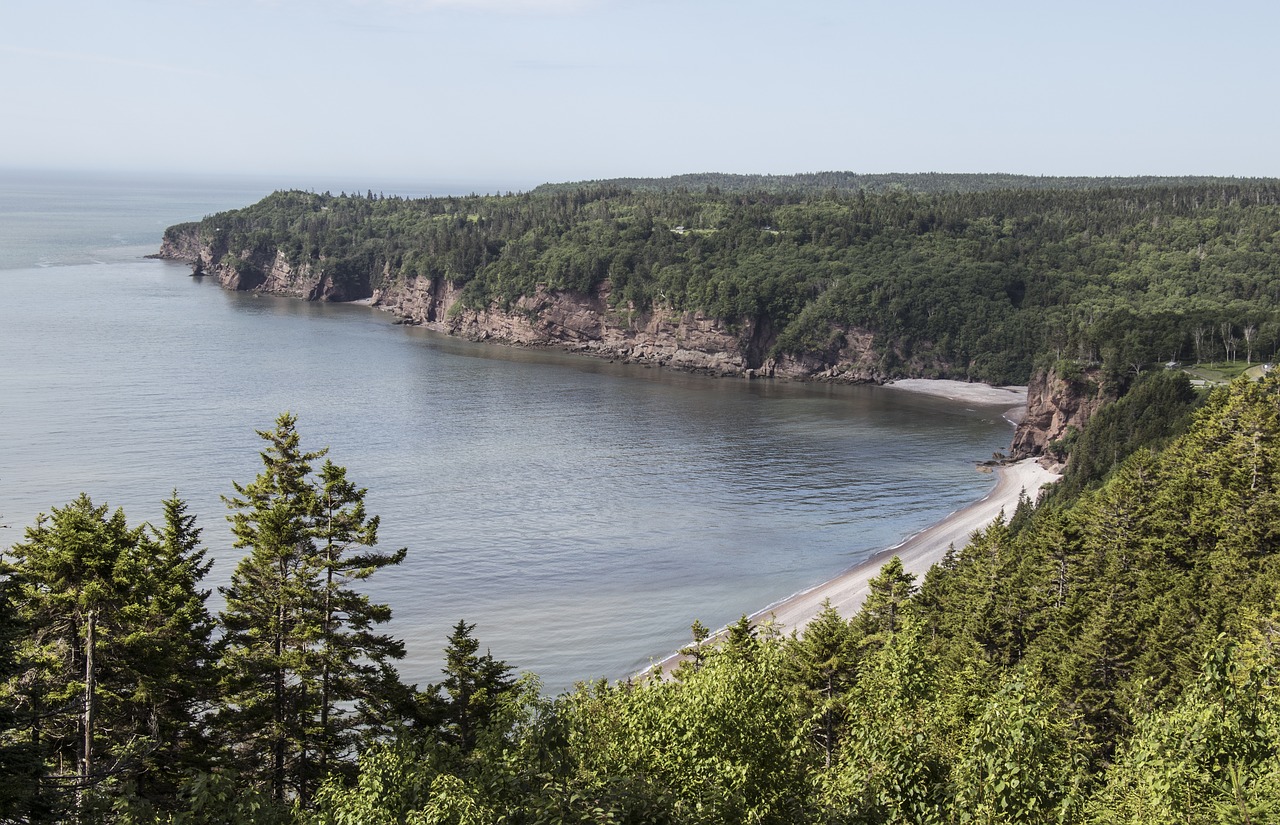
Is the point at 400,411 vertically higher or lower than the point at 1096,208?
lower

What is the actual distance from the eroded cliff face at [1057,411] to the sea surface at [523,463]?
426cm

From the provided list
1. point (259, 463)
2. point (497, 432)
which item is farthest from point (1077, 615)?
point (497, 432)

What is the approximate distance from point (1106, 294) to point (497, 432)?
93.2 meters

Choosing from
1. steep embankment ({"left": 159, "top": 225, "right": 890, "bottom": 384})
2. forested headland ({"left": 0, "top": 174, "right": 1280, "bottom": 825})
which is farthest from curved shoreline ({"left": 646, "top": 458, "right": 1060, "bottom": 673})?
steep embankment ({"left": 159, "top": 225, "right": 890, "bottom": 384})

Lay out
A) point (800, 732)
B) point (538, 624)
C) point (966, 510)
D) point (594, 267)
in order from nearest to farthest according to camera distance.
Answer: point (800, 732) < point (538, 624) < point (966, 510) < point (594, 267)

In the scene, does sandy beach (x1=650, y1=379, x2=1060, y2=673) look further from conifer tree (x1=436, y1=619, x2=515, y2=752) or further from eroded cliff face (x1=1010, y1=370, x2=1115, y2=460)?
conifer tree (x1=436, y1=619, x2=515, y2=752)

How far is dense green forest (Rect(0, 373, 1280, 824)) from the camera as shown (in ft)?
55.5

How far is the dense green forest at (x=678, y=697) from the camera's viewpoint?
666 inches

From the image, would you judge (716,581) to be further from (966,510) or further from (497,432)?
(497,432)

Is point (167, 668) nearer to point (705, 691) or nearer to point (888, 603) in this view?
point (705, 691)

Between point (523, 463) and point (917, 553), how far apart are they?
36477 mm

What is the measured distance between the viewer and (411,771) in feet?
60.2

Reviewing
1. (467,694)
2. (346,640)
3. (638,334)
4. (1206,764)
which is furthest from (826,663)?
(638,334)

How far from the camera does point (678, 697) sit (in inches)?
848
